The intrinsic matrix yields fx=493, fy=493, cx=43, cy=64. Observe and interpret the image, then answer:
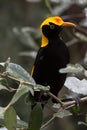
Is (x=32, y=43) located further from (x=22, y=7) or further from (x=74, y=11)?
(x=22, y=7)

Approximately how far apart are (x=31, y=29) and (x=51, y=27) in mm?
671

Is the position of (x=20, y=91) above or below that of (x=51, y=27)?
below

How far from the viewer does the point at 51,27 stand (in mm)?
2904

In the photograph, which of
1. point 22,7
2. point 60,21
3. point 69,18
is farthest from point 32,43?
point 22,7

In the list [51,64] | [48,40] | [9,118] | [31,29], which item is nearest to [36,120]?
[9,118]

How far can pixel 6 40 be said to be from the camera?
4.65 m

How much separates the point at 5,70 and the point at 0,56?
9.74ft

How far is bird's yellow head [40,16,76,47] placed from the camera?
2803mm

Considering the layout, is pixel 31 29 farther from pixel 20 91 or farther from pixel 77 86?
pixel 20 91

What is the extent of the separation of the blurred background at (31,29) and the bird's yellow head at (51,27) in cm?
11

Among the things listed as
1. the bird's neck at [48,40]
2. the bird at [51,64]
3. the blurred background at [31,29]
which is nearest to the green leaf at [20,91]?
the bird at [51,64]

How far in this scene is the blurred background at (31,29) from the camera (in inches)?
127

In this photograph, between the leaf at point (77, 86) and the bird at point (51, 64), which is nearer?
the leaf at point (77, 86)

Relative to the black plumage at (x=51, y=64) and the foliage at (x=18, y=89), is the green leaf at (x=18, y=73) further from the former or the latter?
the black plumage at (x=51, y=64)
